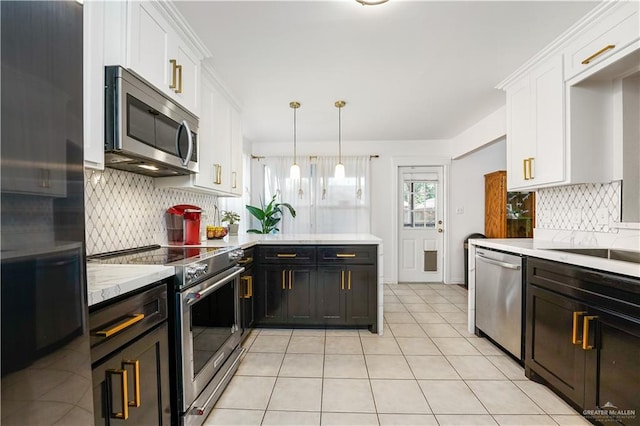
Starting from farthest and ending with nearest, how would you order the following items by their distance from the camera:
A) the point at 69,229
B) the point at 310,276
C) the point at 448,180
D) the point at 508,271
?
the point at 448,180, the point at 310,276, the point at 508,271, the point at 69,229

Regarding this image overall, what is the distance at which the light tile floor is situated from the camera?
1.67 metres

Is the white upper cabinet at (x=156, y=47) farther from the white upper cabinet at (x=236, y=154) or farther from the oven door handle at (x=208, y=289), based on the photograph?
the oven door handle at (x=208, y=289)

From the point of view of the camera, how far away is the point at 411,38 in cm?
202

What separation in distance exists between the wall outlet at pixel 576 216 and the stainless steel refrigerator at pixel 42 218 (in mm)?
3074

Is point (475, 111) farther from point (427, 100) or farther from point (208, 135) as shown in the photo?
point (208, 135)

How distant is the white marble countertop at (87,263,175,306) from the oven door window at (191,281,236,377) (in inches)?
13.1

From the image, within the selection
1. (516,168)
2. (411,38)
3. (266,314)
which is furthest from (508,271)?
(266,314)

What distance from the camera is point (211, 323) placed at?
1.72m

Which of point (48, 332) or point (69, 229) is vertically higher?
point (69, 229)

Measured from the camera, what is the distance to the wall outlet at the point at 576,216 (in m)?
2.32

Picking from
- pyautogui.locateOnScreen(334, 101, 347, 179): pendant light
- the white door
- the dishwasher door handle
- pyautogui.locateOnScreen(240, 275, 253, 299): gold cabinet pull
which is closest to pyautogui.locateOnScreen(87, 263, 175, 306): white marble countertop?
pyautogui.locateOnScreen(240, 275, 253, 299): gold cabinet pull

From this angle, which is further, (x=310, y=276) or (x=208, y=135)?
(x=310, y=276)

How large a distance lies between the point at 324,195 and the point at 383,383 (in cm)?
323

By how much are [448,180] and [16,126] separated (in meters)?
5.04
